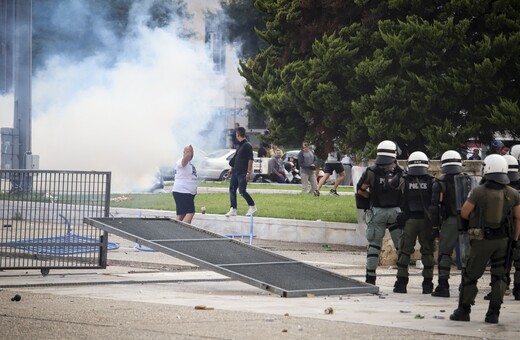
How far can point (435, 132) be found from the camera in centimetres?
2208

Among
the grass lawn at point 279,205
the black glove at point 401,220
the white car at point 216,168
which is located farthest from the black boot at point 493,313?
the white car at point 216,168

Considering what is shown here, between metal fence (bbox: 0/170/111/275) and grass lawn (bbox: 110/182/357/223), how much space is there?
901 cm

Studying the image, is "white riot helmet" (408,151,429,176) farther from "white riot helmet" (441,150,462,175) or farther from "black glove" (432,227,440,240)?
"black glove" (432,227,440,240)

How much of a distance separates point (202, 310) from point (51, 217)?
4.07m

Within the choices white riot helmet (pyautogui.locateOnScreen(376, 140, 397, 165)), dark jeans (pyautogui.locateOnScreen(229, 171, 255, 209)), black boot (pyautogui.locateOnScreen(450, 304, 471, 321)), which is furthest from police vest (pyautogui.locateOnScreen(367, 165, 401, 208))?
dark jeans (pyautogui.locateOnScreen(229, 171, 255, 209))

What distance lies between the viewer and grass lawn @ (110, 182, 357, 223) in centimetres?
2570

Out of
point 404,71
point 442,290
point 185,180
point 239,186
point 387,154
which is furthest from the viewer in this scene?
point 239,186

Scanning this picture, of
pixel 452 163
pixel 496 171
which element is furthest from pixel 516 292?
pixel 496 171

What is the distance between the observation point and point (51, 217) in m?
15.4

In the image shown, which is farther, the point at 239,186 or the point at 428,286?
the point at 239,186

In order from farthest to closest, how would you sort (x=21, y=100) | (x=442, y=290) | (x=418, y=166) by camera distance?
(x=21, y=100), (x=418, y=166), (x=442, y=290)

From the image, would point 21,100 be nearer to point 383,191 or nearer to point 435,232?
point 383,191

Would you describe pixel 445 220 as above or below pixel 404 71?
below

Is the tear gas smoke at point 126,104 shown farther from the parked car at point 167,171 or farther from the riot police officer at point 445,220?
the riot police officer at point 445,220
